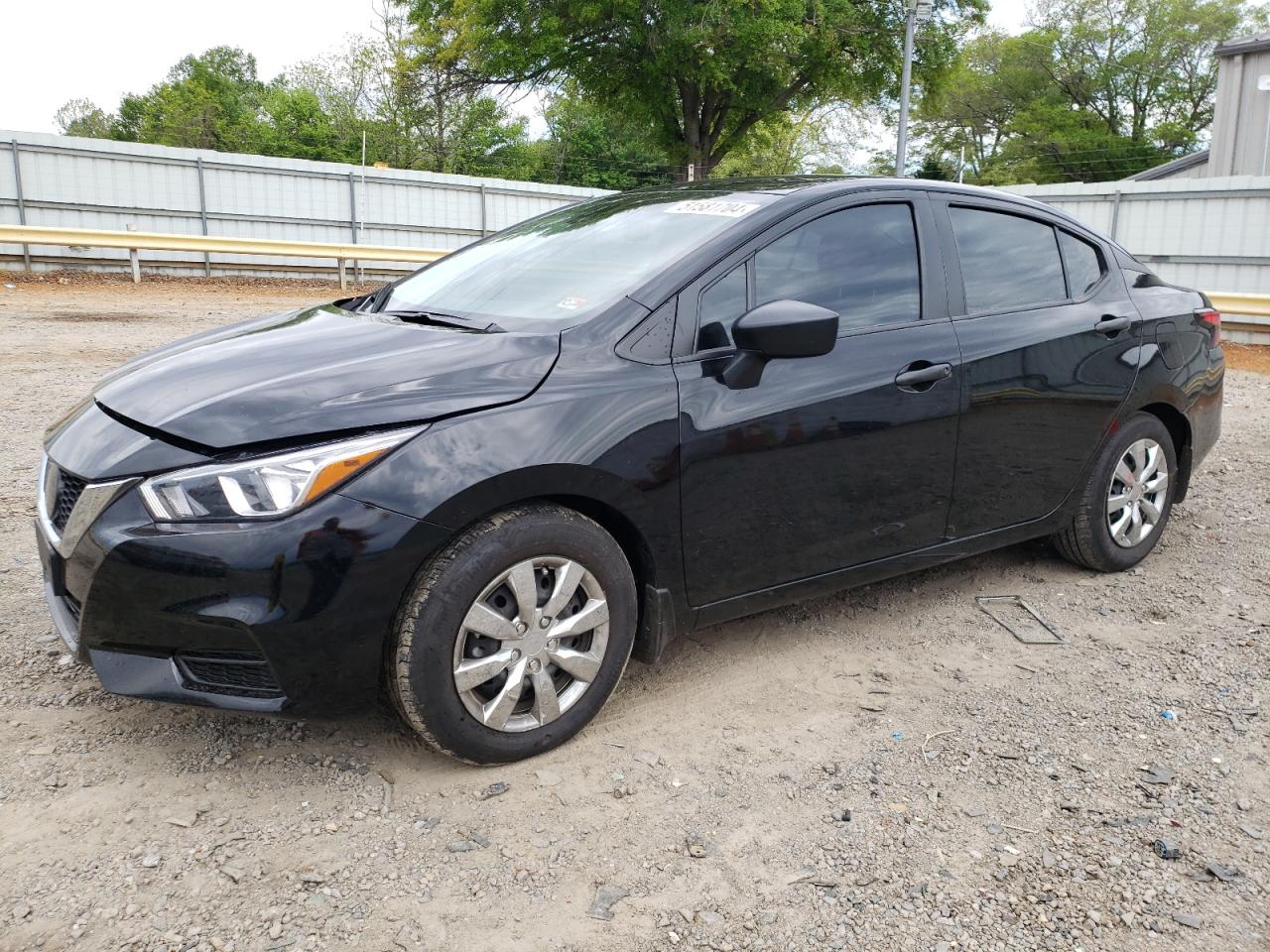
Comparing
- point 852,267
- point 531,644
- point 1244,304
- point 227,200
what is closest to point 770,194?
point 852,267

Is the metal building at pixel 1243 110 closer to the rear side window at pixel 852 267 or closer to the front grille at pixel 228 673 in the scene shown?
the rear side window at pixel 852 267

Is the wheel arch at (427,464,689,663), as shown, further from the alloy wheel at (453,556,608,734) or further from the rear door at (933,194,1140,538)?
the rear door at (933,194,1140,538)

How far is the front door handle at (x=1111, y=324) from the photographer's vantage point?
4.21 m

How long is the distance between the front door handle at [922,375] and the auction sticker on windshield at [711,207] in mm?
764

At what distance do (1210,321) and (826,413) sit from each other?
2643 mm

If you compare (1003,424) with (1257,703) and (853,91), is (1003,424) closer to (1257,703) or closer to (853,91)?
(1257,703)

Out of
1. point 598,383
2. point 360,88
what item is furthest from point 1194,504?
point 360,88

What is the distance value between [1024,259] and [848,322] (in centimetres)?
111

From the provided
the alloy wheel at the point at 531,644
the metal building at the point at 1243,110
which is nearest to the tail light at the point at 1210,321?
the alloy wheel at the point at 531,644

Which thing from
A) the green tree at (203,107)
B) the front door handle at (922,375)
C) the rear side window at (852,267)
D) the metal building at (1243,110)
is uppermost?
the green tree at (203,107)

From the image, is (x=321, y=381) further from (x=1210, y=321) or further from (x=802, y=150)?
(x=802, y=150)

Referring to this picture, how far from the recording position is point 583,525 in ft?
9.32

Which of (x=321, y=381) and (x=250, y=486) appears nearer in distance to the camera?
(x=250, y=486)

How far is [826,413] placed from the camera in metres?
3.30
